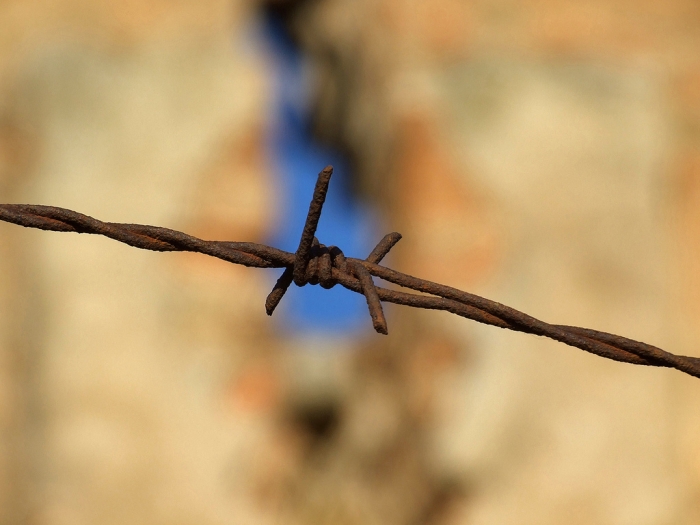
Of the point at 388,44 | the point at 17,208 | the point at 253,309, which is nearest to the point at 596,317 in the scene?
the point at 388,44

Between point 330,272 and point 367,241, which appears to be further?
point 367,241

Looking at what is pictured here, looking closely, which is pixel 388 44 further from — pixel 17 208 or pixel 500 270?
pixel 17 208

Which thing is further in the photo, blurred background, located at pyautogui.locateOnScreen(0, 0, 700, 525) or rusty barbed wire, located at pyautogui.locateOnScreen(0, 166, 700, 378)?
blurred background, located at pyautogui.locateOnScreen(0, 0, 700, 525)

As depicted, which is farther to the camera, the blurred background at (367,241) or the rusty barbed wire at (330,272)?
the blurred background at (367,241)

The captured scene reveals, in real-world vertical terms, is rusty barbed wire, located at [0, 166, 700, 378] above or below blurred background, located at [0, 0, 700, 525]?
below
